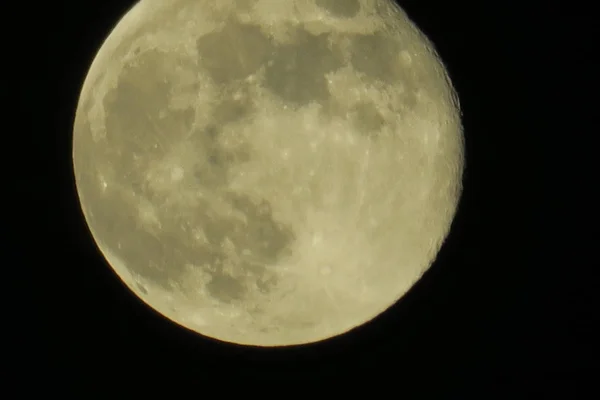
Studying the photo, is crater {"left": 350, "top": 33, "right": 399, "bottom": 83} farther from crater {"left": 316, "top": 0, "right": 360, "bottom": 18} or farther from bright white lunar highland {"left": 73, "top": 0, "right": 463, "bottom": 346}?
crater {"left": 316, "top": 0, "right": 360, "bottom": 18}

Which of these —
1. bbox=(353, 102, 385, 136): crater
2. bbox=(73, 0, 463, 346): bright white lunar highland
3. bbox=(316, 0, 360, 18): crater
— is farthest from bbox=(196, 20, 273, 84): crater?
bbox=(353, 102, 385, 136): crater

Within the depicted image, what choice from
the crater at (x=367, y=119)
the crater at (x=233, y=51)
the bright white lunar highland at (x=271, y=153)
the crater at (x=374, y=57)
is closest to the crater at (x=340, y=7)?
the bright white lunar highland at (x=271, y=153)

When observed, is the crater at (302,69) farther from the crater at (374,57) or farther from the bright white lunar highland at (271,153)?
the crater at (374,57)

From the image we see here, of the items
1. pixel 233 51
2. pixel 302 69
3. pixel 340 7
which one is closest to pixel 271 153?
pixel 302 69

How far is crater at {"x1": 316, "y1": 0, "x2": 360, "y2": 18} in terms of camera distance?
4746 millimetres

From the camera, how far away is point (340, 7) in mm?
4770

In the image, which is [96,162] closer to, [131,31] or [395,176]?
[131,31]

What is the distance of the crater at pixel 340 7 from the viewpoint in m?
4.75

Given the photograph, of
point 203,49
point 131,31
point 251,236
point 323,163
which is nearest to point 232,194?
point 251,236

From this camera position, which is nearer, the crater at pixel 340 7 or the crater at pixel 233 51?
the crater at pixel 233 51

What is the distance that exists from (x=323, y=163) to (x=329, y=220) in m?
0.38

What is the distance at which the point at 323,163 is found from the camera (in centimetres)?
456

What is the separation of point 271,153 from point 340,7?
109 centimetres

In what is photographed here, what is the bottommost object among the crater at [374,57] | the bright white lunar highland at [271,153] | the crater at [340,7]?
the bright white lunar highland at [271,153]
